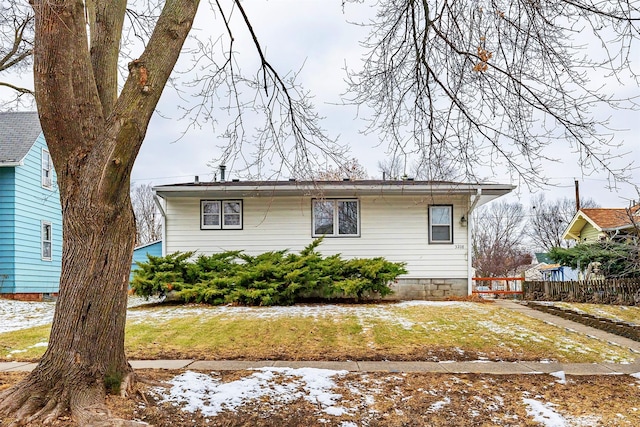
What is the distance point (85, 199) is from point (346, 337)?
5128 millimetres

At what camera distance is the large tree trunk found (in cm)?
410

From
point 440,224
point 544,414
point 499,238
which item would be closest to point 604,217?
point 440,224

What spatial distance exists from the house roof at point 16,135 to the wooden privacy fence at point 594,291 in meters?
17.4

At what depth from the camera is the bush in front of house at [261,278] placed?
1187 centimetres

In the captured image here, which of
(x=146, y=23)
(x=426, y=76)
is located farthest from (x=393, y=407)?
(x=146, y=23)

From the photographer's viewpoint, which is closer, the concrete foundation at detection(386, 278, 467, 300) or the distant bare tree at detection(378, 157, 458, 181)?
the distant bare tree at detection(378, 157, 458, 181)

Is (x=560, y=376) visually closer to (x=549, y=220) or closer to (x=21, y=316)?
(x=21, y=316)

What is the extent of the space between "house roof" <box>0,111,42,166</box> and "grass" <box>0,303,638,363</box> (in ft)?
28.1

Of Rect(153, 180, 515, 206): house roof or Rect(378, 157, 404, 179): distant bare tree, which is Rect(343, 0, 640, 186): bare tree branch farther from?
Rect(153, 180, 515, 206): house roof

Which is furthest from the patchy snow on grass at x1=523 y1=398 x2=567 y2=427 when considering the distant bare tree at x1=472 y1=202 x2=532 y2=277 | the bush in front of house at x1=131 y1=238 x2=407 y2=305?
the distant bare tree at x1=472 y1=202 x2=532 y2=277

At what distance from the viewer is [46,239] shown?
17406 mm

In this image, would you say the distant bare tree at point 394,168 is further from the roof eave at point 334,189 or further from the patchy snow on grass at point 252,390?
the roof eave at point 334,189

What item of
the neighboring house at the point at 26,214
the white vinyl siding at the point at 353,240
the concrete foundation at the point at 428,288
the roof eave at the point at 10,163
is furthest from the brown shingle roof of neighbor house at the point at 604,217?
the roof eave at the point at 10,163

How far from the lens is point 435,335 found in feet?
26.9
